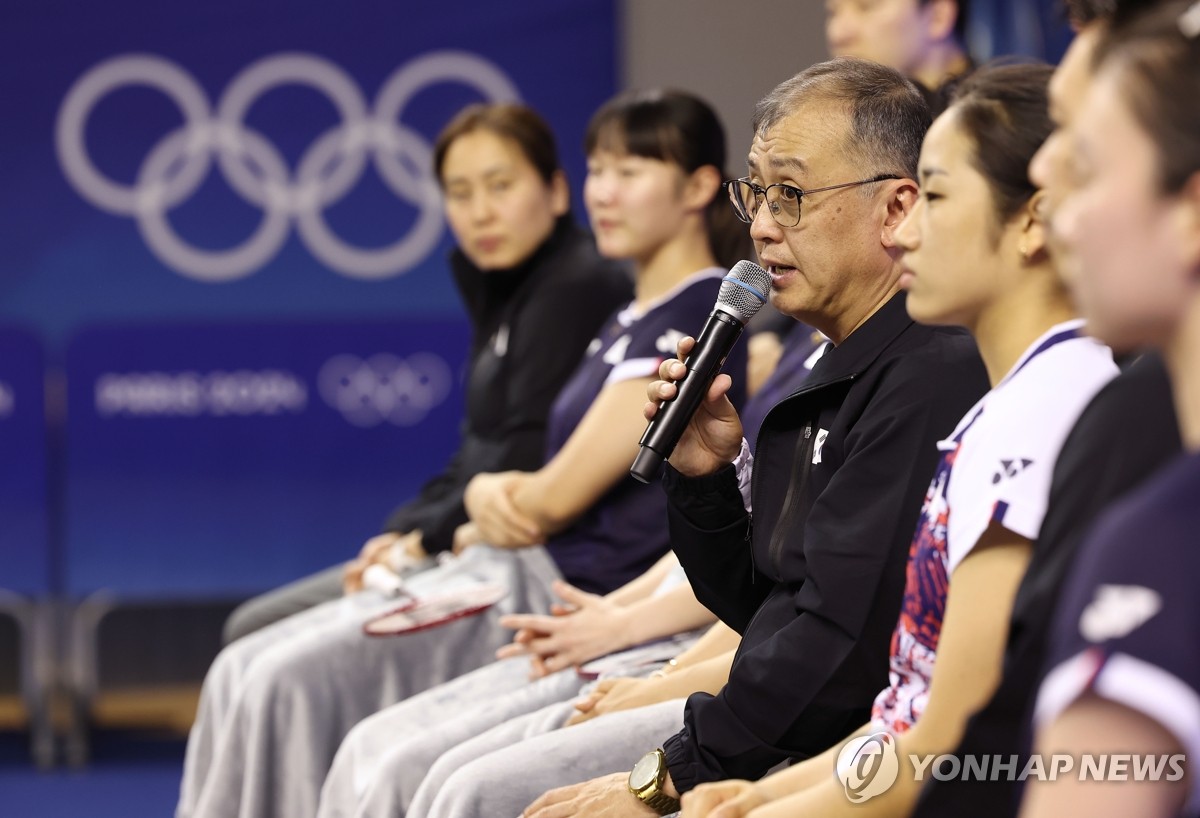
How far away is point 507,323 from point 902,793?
259cm

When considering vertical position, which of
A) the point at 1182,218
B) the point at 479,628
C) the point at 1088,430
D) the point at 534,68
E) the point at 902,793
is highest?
the point at 534,68

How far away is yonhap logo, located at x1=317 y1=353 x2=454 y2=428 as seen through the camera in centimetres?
582

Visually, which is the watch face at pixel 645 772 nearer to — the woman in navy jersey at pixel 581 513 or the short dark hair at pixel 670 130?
the woman in navy jersey at pixel 581 513

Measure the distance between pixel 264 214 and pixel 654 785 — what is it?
4.32 metres

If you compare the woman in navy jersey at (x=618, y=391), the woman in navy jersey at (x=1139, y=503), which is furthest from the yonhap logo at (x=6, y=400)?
the woman in navy jersey at (x=1139, y=503)

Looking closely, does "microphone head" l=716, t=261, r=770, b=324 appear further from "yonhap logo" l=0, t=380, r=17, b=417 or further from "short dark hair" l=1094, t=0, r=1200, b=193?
"yonhap logo" l=0, t=380, r=17, b=417

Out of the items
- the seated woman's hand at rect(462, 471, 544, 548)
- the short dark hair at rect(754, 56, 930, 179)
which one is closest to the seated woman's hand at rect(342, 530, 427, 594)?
the seated woman's hand at rect(462, 471, 544, 548)

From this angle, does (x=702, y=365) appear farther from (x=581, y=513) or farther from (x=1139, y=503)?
(x=581, y=513)

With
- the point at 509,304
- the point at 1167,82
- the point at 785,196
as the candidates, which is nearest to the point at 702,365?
the point at 785,196

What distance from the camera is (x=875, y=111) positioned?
225 centimetres

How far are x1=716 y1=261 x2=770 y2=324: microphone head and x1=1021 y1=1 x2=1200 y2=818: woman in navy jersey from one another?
3.04ft

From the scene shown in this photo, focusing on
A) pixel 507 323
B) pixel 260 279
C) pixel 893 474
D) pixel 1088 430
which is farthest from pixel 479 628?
pixel 260 279

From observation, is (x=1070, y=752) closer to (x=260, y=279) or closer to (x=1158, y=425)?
(x=1158, y=425)

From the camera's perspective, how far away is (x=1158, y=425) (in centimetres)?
137
